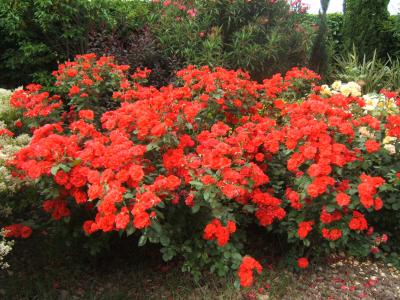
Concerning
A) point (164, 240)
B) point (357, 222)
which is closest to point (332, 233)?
point (357, 222)

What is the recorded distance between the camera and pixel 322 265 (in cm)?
360

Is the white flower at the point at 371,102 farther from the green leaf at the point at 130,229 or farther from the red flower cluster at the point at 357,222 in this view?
the green leaf at the point at 130,229

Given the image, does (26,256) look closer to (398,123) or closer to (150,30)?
(398,123)

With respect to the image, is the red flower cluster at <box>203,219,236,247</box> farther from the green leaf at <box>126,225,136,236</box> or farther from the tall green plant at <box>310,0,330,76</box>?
the tall green plant at <box>310,0,330,76</box>

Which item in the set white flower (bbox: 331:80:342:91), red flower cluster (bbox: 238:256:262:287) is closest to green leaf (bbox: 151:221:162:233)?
red flower cluster (bbox: 238:256:262:287)

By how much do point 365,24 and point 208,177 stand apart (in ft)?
24.6

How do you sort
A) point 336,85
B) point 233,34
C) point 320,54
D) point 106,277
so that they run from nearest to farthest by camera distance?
1. point 106,277
2. point 336,85
3. point 233,34
4. point 320,54

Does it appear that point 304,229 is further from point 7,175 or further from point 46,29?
point 46,29

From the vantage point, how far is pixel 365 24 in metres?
8.93

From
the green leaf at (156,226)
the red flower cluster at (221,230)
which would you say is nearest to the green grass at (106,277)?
the red flower cluster at (221,230)

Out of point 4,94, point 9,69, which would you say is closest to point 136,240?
point 4,94

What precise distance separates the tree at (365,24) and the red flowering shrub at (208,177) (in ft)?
19.1

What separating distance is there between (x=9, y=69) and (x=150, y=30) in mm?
2225

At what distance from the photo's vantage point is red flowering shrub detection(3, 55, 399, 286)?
2.66m
